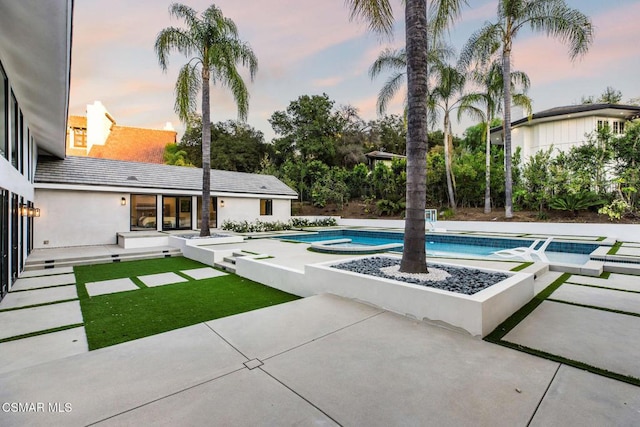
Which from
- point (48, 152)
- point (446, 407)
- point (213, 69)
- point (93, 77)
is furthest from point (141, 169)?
point (446, 407)

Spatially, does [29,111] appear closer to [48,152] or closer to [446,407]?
[48,152]

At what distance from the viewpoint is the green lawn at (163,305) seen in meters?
3.94

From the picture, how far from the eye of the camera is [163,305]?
16.1 ft

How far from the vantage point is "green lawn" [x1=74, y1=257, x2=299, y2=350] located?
12.9 ft

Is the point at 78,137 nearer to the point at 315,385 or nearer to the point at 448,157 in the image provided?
the point at 448,157

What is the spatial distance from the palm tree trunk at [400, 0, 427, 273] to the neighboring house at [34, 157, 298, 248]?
40.9 feet

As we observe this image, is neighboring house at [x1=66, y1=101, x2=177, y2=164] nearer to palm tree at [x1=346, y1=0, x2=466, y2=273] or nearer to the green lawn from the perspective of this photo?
the green lawn

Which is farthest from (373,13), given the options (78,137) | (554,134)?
(78,137)

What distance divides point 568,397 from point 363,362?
1542mm

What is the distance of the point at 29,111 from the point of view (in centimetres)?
718

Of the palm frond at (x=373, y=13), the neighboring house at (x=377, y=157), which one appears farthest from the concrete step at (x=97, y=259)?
the neighboring house at (x=377, y=157)

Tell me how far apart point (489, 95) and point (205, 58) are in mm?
14939

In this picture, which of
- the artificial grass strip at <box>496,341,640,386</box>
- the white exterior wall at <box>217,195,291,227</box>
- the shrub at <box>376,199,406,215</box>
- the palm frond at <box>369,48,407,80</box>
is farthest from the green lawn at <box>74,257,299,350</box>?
the shrub at <box>376,199,406,215</box>

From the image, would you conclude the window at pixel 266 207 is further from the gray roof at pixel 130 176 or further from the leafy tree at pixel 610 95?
the leafy tree at pixel 610 95
